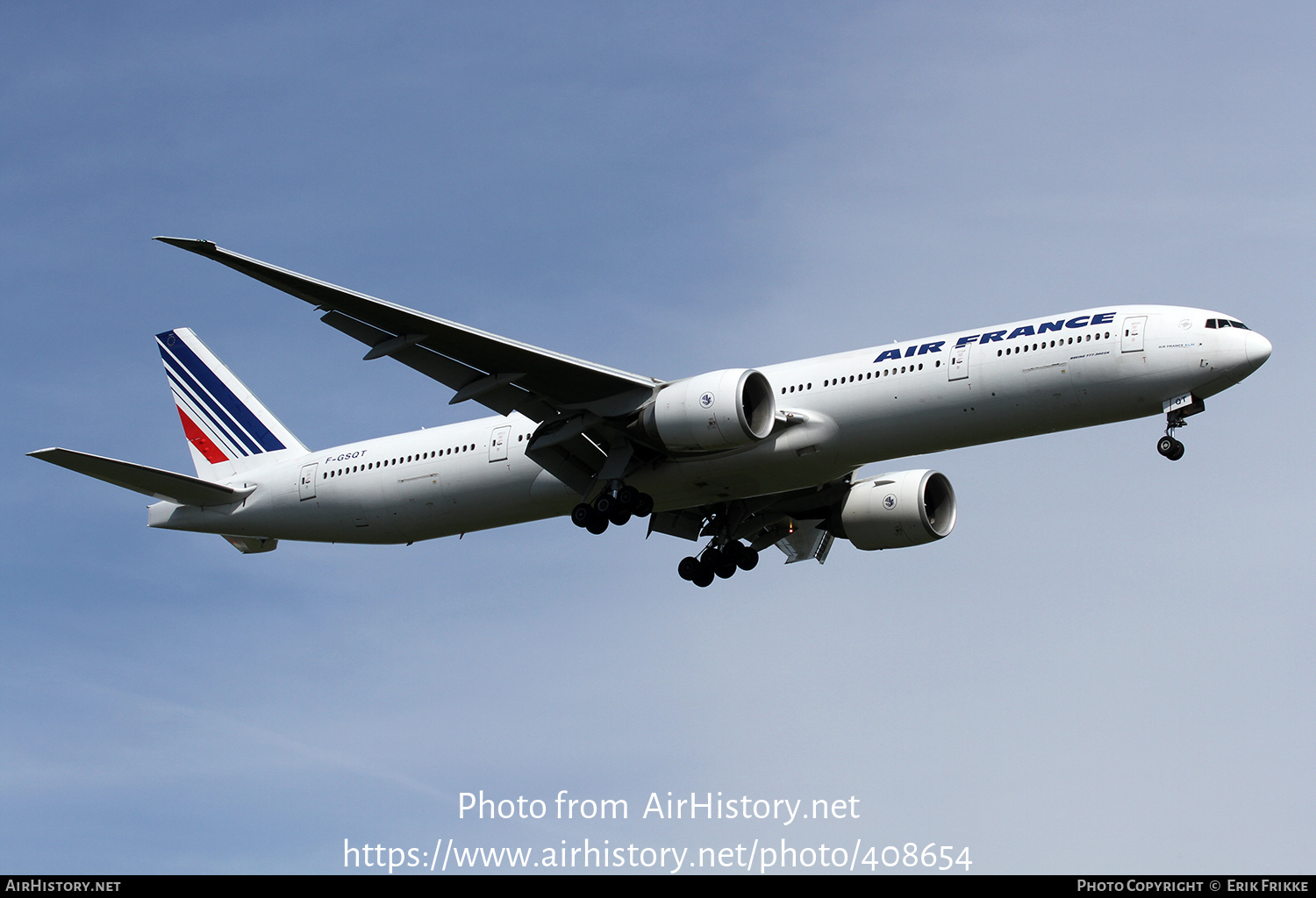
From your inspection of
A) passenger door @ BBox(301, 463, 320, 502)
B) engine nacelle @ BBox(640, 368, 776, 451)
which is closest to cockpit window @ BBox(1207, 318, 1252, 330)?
engine nacelle @ BBox(640, 368, 776, 451)

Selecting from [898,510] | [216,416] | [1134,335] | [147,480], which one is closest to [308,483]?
[147,480]

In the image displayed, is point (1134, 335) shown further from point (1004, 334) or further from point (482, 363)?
point (482, 363)

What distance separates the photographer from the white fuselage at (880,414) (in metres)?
30.2

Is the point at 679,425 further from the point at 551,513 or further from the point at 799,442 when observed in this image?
the point at 551,513

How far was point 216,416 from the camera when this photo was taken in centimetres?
4259

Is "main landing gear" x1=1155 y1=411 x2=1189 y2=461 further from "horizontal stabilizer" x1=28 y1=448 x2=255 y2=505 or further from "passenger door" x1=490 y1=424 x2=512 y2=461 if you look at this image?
"horizontal stabilizer" x1=28 y1=448 x2=255 y2=505

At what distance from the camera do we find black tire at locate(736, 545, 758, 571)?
1524 inches

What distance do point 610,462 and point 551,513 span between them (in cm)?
272

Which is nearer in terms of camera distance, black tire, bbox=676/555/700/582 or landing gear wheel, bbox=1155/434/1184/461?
landing gear wheel, bbox=1155/434/1184/461

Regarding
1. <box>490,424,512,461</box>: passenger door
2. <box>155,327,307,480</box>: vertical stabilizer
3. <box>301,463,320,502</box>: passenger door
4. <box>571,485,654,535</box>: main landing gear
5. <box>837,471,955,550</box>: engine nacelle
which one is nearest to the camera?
<box>571,485,654,535</box>: main landing gear

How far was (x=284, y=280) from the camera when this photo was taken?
30.5 meters

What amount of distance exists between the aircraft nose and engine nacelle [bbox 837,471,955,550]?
9.59 m
